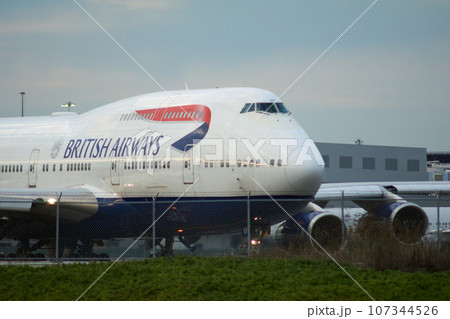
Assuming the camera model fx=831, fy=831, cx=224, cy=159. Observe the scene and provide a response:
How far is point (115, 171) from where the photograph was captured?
2645 centimetres

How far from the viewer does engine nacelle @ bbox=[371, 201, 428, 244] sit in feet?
85.6

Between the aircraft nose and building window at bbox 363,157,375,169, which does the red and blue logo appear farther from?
building window at bbox 363,157,375,169

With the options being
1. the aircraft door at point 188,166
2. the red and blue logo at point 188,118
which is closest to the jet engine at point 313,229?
the aircraft door at point 188,166

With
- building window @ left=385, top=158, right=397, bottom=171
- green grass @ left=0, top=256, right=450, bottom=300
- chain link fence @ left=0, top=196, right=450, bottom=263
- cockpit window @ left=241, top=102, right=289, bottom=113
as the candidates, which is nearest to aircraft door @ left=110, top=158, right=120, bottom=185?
chain link fence @ left=0, top=196, right=450, bottom=263

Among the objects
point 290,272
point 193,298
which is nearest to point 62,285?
point 193,298

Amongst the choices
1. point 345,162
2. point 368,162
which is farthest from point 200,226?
point 368,162

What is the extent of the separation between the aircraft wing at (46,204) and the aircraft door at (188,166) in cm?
280

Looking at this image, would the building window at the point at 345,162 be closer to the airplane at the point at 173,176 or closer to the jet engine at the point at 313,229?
the airplane at the point at 173,176

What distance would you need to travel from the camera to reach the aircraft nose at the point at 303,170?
890 inches

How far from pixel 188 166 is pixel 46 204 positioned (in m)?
4.58

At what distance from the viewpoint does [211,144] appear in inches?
950

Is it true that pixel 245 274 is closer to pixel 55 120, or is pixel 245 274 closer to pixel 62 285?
pixel 62 285

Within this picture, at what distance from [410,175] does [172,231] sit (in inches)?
1981

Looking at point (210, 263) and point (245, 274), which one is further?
point (210, 263)
